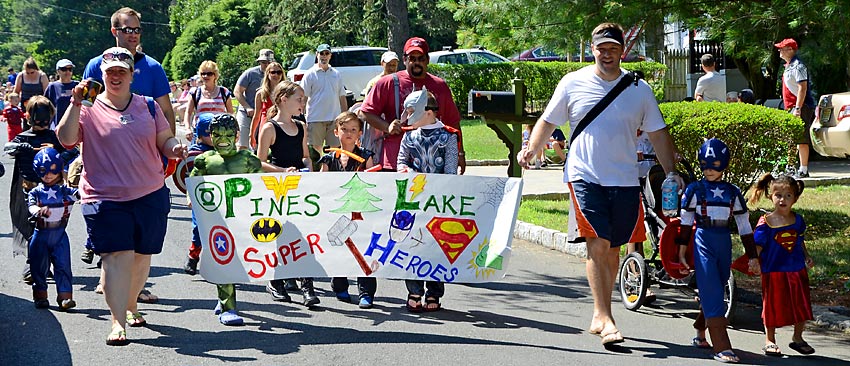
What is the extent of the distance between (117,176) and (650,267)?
4232 mm

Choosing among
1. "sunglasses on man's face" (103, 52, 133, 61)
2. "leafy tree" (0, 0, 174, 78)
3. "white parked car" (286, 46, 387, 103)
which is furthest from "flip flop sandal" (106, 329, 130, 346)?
"leafy tree" (0, 0, 174, 78)

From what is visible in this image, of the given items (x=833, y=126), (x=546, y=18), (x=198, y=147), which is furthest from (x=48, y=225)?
(x=833, y=126)

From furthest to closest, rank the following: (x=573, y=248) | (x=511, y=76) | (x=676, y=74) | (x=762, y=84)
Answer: (x=511, y=76) < (x=676, y=74) < (x=762, y=84) < (x=573, y=248)

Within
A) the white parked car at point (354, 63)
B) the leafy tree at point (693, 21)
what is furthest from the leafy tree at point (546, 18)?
the white parked car at point (354, 63)

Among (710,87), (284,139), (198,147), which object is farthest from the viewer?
(710,87)

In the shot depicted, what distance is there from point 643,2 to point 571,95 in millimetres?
2111

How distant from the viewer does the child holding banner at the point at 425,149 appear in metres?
8.48

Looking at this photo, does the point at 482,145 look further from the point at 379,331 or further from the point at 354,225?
the point at 379,331

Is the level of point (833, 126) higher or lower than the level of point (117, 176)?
higher

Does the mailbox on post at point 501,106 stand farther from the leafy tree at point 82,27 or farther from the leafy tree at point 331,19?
the leafy tree at point 82,27

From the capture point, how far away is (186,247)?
11539 mm

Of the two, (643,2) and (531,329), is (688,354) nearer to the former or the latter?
(531,329)

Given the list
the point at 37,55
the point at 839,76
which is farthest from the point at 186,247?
the point at 37,55

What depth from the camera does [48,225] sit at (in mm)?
8680
